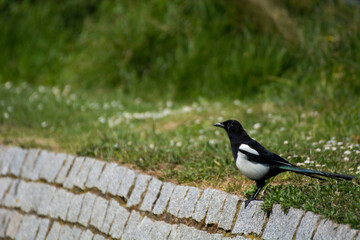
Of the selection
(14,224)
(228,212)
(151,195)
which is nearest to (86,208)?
(151,195)

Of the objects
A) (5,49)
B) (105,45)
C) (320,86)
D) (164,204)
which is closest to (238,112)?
(320,86)

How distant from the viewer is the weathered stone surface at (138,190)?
5066 mm

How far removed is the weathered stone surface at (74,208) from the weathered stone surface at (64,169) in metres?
0.38

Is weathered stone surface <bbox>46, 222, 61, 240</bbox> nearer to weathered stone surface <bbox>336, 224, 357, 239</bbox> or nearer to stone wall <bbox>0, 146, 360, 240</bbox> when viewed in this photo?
stone wall <bbox>0, 146, 360, 240</bbox>

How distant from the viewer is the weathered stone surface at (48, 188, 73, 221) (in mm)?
5711

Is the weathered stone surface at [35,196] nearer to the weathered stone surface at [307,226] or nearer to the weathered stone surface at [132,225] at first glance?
the weathered stone surface at [132,225]

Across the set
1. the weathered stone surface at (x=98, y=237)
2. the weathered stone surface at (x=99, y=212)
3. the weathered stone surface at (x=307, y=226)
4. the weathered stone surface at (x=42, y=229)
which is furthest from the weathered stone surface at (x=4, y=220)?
the weathered stone surface at (x=307, y=226)

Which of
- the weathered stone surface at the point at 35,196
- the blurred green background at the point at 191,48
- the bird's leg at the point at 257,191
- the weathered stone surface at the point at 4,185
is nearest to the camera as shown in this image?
the bird's leg at the point at 257,191

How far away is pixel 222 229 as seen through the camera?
424cm

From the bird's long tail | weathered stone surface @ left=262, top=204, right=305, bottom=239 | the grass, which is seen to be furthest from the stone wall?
the bird's long tail

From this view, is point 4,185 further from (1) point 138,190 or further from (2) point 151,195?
(2) point 151,195

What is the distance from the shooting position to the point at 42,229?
5.83 metres

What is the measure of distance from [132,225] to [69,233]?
0.96 m

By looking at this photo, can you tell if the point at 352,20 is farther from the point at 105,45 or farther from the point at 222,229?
the point at 222,229
